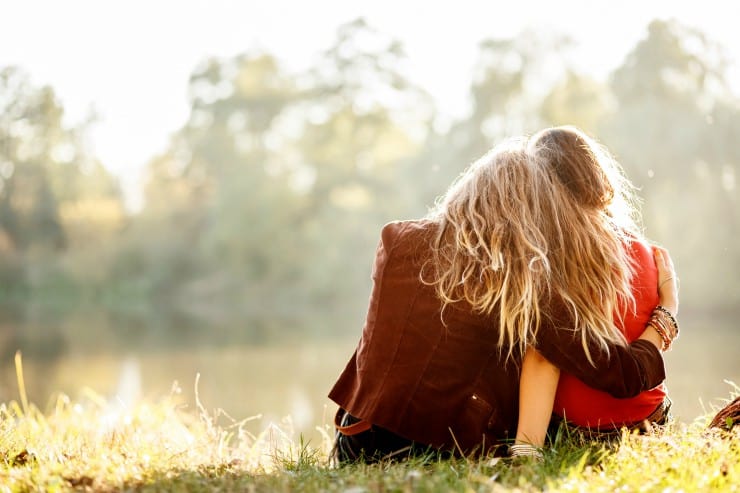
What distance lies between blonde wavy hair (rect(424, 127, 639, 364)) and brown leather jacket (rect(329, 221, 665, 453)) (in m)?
0.05

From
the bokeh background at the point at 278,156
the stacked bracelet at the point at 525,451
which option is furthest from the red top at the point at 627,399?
the bokeh background at the point at 278,156

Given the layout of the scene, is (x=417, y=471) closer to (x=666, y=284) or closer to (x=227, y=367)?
(x=666, y=284)

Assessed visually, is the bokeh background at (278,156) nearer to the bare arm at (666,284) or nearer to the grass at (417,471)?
the grass at (417,471)

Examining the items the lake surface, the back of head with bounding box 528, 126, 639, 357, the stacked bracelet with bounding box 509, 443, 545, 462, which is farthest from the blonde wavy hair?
the lake surface

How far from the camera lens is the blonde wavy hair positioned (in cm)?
210

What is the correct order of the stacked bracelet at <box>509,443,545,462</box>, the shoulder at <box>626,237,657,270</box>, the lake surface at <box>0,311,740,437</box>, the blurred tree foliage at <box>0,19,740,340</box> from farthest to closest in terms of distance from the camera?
the blurred tree foliage at <box>0,19,740,340</box> < the lake surface at <box>0,311,740,437</box> < the shoulder at <box>626,237,657,270</box> < the stacked bracelet at <box>509,443,545,462</box>

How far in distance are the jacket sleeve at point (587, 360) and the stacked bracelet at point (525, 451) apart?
0.22 meters

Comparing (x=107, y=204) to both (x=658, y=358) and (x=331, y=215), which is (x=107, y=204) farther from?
(x=658, y=358)

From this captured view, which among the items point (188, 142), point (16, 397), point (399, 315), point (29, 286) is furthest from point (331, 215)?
point (399, 315)

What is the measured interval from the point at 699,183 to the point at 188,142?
53.7 feet

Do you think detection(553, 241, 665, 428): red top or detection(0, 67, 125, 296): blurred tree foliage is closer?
detection(553, 241, 665, 428): red top

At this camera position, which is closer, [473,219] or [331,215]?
[473,219]

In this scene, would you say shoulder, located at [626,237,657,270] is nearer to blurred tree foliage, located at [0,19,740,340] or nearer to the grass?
the grass

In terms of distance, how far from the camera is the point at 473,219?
7.21 ft
